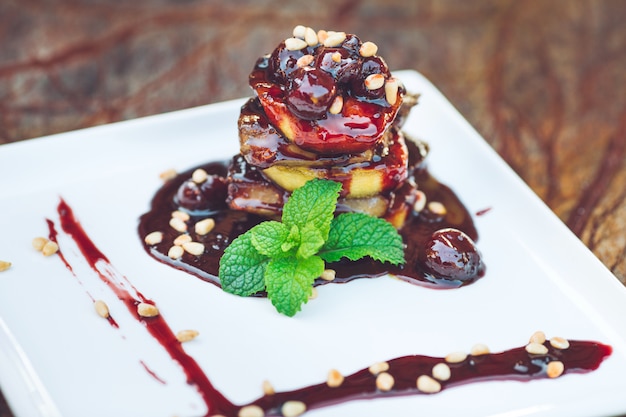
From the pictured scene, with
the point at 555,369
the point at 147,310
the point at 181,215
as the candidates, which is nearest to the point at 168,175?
the point at 181,215

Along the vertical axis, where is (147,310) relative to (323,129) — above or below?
below

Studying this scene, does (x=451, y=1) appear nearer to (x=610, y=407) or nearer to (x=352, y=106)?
(x=352, y=106)

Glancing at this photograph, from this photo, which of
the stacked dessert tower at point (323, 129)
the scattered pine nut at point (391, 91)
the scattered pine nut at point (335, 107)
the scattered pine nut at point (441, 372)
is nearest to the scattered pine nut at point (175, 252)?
the stacked dessert tower at point (323, 129)

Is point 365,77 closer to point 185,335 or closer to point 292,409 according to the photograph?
point 185,335

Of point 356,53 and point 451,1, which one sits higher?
point 451,1

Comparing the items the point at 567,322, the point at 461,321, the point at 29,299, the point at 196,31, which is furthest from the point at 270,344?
the point at 196,31

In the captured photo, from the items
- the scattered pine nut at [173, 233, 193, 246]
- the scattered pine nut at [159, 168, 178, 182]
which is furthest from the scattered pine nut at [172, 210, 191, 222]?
the scattered pine nut at [159, 168, 178, 182]
